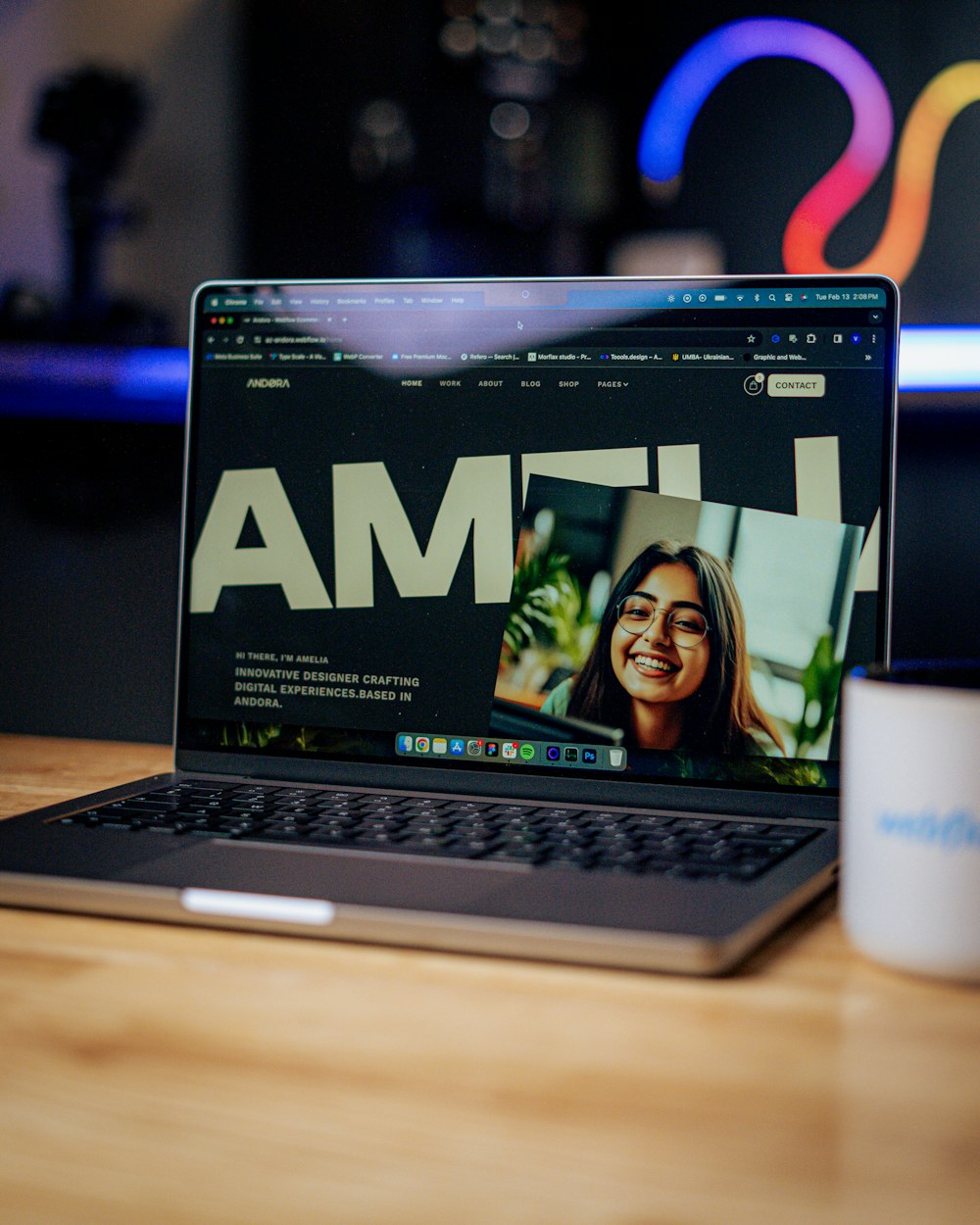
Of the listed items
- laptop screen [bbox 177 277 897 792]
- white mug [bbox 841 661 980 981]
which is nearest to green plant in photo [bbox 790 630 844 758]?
laptop screen [bbox 177 277 897 792]

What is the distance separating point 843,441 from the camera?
72 centimetres

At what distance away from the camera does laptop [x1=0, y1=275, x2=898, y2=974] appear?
707mm

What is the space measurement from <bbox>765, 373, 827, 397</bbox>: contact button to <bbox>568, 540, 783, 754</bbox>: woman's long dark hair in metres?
0.11

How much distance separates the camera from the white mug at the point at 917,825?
0.44 metres

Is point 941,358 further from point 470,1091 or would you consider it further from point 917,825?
point 470,1091

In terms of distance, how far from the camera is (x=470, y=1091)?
14.7 inches

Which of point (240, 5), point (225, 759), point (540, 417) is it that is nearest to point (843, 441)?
point (540, 417)

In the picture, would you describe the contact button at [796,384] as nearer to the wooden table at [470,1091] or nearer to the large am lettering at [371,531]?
the large am lettering at [371,531]

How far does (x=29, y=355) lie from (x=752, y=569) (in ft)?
2.20

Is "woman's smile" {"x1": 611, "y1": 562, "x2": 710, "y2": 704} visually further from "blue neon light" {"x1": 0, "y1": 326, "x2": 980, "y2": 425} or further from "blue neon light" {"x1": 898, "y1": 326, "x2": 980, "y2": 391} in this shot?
"blue neon light" {"x1": 0, "y1": 326, "x2": 980, "y2": 425}

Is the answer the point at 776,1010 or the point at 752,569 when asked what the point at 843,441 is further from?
the point at 776,1010

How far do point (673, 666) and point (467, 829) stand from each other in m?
0.18

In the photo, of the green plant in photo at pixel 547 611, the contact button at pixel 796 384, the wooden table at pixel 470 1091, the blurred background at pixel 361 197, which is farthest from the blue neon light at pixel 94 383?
the wooden table at pixel 470 1091

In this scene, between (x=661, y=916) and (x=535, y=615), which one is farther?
(x=535, y=615)
